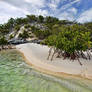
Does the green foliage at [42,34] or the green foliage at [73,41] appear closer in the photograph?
the green foliage at [73,41]

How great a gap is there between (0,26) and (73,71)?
86.3 metres

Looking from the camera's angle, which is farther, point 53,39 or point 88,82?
point 53,39

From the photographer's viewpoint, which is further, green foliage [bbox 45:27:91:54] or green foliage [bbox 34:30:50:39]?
green foliage [bbox 34:30:50:39]

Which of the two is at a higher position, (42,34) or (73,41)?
→ (42,34)

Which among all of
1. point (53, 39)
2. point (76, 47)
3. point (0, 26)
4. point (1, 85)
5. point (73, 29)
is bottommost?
point (1, 85)

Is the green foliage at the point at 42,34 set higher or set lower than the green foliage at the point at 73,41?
higher

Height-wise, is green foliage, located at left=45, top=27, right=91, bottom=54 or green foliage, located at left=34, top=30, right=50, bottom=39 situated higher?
green foliage, located at left=34, top=30, right=50, bottom=39

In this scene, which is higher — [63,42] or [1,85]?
[63,42]

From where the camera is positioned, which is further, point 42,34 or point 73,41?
point 42,34

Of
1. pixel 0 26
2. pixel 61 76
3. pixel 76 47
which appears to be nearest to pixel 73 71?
pixel 61 76

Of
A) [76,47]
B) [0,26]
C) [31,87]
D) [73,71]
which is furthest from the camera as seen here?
[0,26]

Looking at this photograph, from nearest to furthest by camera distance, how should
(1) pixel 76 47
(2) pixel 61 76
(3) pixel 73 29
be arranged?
(2) pixel 61 76
(1) pixel 76 47
(3) pixel 73 29

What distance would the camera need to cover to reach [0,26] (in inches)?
3297

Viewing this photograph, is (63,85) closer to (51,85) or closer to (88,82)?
(51,85)
